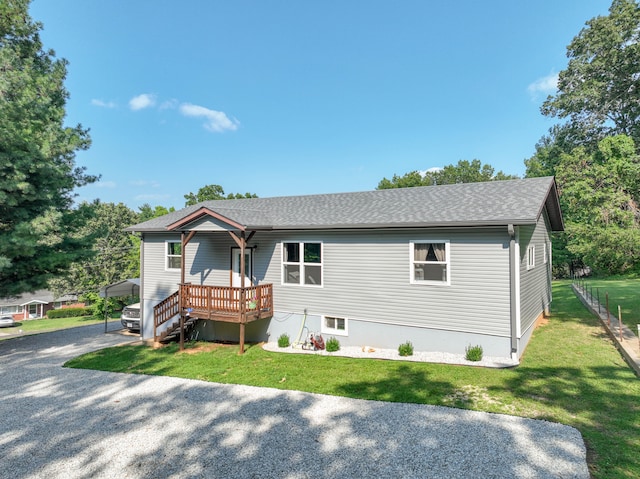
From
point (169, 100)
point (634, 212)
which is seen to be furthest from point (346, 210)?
point (169, 100)

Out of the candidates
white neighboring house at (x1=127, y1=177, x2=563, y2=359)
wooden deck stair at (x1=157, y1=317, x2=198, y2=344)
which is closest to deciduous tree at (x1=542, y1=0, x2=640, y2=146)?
white neighboring house at (x1=127, y1=177, x2=563, y2=359)

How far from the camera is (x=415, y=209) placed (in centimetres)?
1000

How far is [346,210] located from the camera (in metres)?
11.4

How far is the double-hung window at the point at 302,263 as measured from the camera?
10.9 metres

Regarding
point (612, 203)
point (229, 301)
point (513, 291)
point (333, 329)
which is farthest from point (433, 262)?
point (612, 203)

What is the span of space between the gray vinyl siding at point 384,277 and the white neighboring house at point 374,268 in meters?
0.03

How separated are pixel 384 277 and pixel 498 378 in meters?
3.76

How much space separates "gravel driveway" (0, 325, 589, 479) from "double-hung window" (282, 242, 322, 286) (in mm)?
4419

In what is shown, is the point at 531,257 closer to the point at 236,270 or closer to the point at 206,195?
Answer: the point at 236,270

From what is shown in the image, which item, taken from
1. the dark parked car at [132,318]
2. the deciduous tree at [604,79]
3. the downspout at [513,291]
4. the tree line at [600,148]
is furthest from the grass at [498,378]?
the deciduous tree at [604,79]

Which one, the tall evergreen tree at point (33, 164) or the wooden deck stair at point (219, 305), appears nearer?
the tall evergreen tree at point (33, 164)

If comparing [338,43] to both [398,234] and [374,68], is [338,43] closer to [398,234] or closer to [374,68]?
[374,68]

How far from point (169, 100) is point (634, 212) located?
85.9 ft

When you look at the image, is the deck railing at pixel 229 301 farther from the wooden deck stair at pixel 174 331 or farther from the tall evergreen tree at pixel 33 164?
the tall evergreen tree at pixel 33 164
